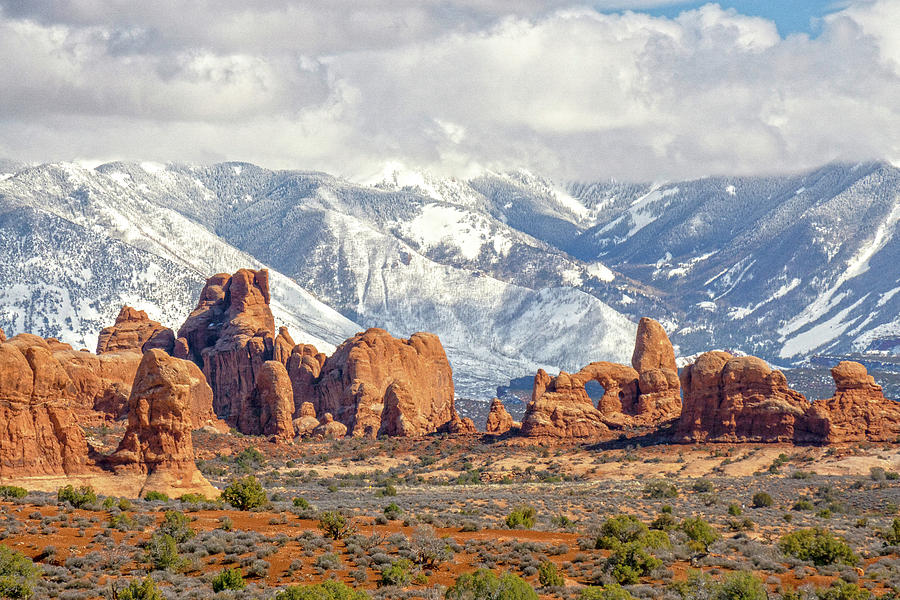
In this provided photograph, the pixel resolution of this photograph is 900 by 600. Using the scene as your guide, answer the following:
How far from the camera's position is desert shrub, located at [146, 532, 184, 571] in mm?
47653

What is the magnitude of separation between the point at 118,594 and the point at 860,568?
26413 millimetres

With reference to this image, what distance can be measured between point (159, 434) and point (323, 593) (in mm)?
31661

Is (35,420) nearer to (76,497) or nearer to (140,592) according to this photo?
(76,497)

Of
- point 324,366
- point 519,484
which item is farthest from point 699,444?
point 324,366

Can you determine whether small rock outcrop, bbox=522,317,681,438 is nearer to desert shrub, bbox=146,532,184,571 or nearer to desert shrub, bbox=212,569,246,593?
desert shrub, bbox=146,532,184,571

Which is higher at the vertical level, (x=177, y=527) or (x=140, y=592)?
(x=177, y=527)

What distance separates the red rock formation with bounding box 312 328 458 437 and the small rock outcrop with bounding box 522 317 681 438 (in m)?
12.9

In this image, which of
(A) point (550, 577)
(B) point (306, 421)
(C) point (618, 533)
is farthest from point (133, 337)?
(A) point (550, 577)

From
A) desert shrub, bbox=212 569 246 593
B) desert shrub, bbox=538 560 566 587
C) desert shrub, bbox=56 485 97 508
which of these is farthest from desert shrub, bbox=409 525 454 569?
desert shrub, bbox=56 485 97 508

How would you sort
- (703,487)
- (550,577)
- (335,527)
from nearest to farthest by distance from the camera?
(550,577) < (335,527) < (703,487)

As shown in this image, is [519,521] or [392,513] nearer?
[392,513]

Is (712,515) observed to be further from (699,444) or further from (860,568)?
(699,444)

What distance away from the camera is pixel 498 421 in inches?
5349

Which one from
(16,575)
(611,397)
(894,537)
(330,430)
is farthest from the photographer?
(330,430)
